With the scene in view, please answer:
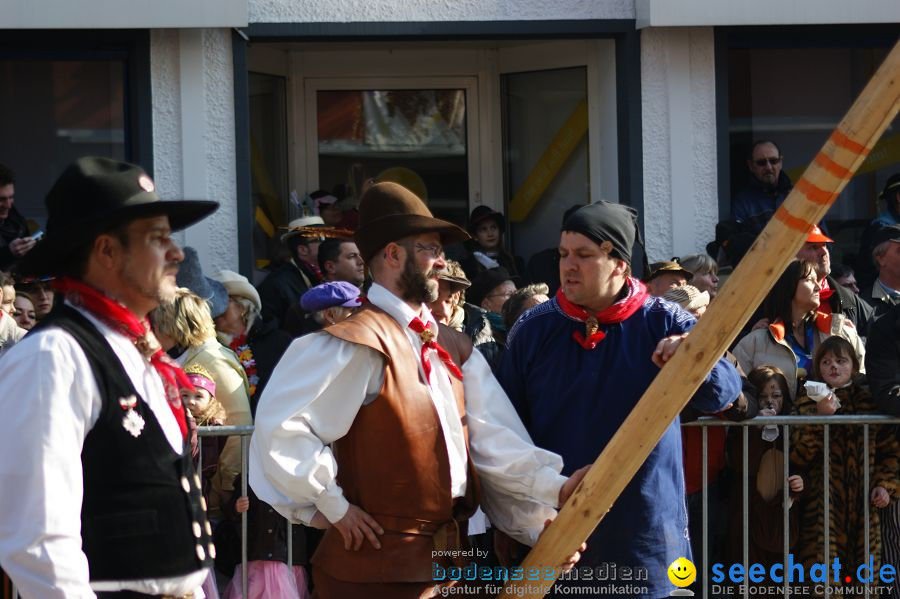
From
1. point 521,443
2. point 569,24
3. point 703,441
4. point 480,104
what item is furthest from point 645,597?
point 480,104

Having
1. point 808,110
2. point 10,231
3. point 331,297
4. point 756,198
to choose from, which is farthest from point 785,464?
point 10,231

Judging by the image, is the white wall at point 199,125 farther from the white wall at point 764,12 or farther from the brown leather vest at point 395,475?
the brown leather vest at point 395,475

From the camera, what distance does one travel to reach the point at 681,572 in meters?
4.59

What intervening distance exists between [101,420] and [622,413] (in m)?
1.94

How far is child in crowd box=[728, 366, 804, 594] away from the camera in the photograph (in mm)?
5832

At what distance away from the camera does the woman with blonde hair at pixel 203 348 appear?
5902 millimetres

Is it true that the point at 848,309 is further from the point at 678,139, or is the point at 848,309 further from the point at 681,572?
the point at 681,572

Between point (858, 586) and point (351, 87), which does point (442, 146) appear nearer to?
point (351, 87)

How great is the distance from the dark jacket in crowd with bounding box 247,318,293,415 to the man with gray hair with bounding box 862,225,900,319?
3.18m

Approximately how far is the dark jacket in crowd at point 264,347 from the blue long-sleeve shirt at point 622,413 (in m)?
2.35

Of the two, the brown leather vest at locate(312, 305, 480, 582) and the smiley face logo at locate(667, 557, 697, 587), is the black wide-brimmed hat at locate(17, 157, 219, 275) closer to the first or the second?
the brown leather vest at locate(312, 305, 480, 582)

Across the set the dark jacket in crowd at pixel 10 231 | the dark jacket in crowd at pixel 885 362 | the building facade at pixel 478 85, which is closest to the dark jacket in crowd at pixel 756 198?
the building facade at pixel 478 85

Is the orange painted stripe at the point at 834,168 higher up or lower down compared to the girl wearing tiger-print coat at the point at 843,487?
higher up

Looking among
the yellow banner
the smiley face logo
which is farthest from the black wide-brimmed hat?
the yellow banner
